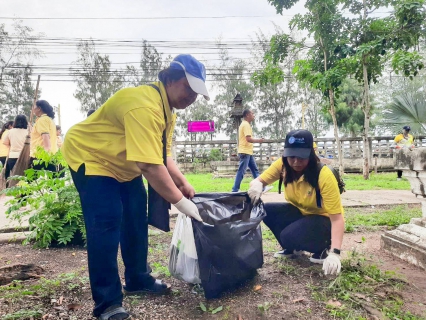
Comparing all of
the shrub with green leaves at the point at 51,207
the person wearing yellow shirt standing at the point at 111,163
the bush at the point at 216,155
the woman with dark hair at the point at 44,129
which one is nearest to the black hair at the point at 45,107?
the woman with dark hair at the point at 44,129

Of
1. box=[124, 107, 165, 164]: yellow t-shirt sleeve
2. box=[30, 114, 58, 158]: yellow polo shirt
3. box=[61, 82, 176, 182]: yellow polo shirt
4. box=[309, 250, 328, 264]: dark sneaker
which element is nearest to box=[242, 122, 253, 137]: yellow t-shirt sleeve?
box=[30, 114, 58, 158]: yellow polo shirt

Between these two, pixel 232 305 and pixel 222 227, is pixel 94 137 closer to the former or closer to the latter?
pixel 222 227

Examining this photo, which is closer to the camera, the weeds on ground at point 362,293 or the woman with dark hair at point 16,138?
the weeds on ground at point 362,293

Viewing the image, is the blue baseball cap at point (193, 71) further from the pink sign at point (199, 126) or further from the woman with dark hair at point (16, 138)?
the pink sign at point (199, 126)

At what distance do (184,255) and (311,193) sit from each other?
103 centimetres

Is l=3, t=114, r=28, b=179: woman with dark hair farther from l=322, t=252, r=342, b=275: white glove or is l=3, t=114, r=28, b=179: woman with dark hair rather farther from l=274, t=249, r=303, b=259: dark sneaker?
l=322, t=252, r=342, b=275: white glove

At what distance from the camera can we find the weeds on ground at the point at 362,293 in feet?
5.74

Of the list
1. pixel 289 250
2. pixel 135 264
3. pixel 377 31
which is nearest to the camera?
pixel 135 264

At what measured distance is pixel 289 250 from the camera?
268 cm

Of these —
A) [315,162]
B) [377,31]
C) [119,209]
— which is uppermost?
[377,31]

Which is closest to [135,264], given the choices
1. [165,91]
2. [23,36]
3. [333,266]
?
[165,91]

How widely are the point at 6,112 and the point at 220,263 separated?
2960 centimetres

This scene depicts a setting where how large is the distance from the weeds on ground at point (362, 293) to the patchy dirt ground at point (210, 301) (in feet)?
0.14

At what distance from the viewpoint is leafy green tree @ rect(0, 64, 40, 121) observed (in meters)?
24.2
